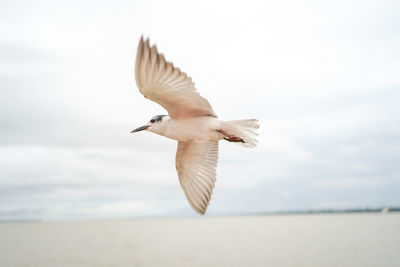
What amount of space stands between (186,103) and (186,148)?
1.65m

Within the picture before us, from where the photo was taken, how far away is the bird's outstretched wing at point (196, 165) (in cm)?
659

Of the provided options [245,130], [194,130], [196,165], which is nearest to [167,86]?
[194,130]

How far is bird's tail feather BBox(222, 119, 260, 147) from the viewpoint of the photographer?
5.48 meters

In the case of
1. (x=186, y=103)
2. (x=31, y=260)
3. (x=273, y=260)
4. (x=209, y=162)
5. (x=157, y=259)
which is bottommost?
(x=31, y=260)

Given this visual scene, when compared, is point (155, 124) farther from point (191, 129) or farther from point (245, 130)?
point (245, 130)

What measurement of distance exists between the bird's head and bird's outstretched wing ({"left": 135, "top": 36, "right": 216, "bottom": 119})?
14cm

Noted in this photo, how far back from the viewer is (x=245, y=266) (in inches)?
1272

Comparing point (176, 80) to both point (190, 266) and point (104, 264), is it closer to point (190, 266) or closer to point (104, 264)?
point (190, 266)

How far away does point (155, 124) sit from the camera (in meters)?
5.58

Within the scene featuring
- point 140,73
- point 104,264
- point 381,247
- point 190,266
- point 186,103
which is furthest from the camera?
point 381,247

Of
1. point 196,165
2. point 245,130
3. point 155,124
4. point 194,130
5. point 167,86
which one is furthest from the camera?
point 196,165

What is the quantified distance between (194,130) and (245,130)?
0.79 metres

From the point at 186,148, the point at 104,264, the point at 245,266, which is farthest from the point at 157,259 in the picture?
the point at 186,148

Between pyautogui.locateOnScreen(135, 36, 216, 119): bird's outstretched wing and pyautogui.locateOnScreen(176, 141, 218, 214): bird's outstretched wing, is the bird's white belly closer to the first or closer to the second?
pyautogui.locateOnScreen(135, 36, 216, 119): bird's outstretched wing
